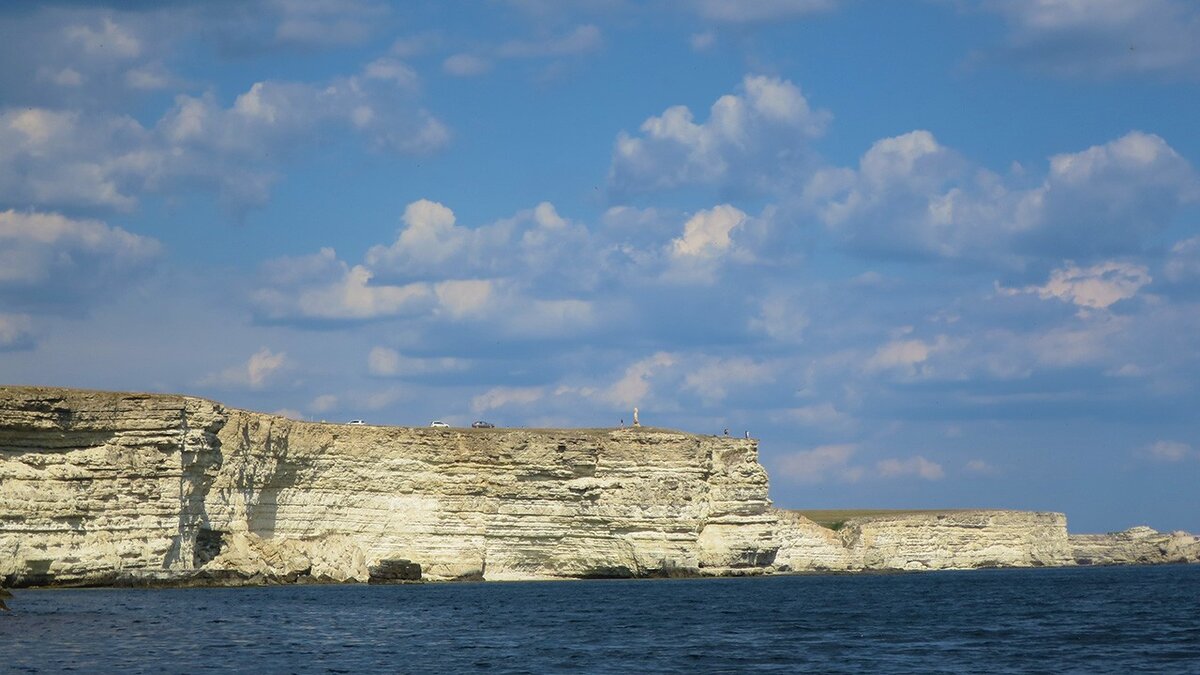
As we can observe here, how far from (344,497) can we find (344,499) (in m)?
0.09

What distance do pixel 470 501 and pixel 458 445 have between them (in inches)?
108

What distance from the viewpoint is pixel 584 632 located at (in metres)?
35.7

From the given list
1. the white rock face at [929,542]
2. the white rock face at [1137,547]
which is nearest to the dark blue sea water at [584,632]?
the white rock face at [929,542]

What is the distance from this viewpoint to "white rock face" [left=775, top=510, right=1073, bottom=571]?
9012 centimetres

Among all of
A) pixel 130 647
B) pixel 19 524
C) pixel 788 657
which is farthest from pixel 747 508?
pixel 130 647

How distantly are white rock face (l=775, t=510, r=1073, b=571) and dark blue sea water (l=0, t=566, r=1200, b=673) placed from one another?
34278 mm

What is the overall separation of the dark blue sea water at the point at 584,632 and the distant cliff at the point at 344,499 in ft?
9.18

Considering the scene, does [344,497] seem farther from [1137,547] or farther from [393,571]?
[1137,547]

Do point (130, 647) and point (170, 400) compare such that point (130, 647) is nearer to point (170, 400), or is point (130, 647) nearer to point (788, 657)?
point (788, 657)

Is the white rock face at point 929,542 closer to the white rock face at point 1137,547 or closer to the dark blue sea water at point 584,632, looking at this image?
the white rock face at point 1137,547

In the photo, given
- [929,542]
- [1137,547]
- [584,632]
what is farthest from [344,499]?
[1137,547]

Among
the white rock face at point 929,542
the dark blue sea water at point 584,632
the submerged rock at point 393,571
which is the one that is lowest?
the dark blue sea water at point 584,632

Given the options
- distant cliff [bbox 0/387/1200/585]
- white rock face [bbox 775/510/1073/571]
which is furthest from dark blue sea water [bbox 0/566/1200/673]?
white rock face [bbox 775/510/1073/571]

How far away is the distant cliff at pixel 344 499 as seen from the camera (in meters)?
47.9
